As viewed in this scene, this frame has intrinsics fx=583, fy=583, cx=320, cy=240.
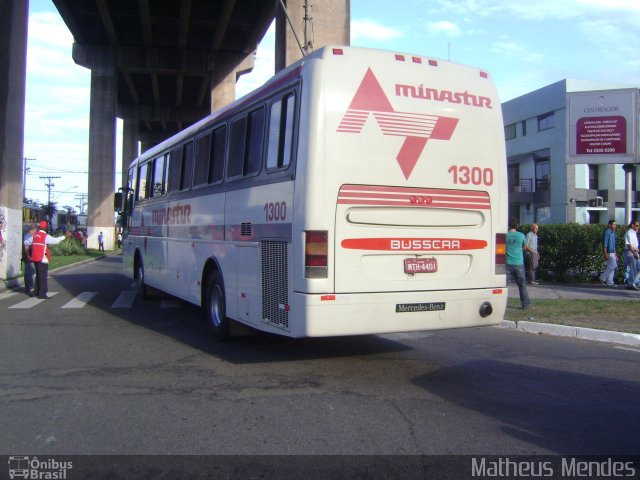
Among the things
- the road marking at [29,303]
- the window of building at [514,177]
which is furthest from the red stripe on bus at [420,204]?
the window of building at [514,177]

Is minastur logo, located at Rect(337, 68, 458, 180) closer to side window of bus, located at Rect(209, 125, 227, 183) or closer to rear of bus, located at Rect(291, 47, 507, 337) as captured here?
rear of bus, located at Rect(291, 47, 507, 337)

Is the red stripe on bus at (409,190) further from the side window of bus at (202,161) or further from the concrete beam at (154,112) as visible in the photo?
the concrete beam at (154,112)

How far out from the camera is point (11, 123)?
18625 mm

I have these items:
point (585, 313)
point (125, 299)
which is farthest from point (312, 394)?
point (125, 299)

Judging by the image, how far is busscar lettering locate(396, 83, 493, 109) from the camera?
6656 mm

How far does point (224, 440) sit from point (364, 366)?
287 centimetres

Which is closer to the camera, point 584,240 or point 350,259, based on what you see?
point 350,259

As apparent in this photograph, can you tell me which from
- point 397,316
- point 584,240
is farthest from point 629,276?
point 397,316

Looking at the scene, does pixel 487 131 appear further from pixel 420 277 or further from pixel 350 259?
pixel 350 259

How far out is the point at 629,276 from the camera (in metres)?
15.1

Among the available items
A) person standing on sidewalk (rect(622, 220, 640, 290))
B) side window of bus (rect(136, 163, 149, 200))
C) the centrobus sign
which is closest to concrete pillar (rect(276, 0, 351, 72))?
the centrobus sign

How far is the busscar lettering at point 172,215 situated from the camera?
1019 cm

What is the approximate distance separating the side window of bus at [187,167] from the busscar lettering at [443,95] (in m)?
4.69

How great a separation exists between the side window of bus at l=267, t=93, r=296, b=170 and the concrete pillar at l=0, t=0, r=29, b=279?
1359 cm
